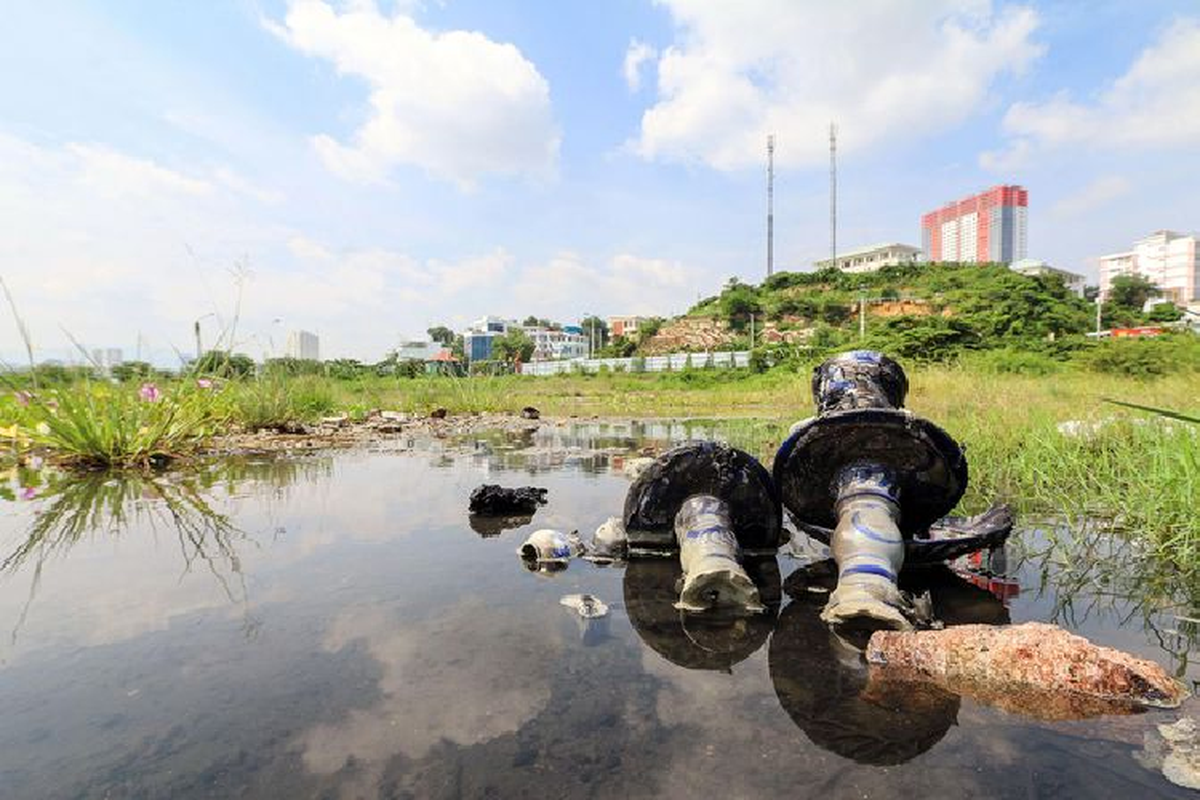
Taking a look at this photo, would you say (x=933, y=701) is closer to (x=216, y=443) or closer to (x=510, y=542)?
(x=510, y=542)

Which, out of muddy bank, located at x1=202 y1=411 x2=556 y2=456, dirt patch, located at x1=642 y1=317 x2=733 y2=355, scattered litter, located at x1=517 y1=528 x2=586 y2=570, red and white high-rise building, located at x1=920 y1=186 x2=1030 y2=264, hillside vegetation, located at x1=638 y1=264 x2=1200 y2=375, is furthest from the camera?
red and white high-rise building, located at x1=920 y1=186 x2=1030 y2=264

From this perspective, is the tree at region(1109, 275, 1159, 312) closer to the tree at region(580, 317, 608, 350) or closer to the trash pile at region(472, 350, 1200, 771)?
the tree at region(580, 317, 608, 350)

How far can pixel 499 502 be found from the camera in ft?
13.9

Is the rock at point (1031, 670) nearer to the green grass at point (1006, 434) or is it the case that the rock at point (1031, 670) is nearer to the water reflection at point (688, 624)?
the water reflection at point (688, 624)

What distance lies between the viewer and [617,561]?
318 centimetres

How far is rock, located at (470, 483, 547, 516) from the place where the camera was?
420cm

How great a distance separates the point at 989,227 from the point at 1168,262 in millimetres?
27175

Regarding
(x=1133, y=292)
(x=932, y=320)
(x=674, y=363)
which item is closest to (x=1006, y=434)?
(x=932, y=320)

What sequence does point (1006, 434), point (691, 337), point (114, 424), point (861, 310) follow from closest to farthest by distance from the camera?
point (114, 424)
point (1006, 434)
point (861, 310)
point (691, 337)

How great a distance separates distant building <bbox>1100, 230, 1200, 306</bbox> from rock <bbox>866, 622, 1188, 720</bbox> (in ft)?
403

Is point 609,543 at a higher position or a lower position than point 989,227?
lower

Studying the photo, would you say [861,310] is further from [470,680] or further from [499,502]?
[470,680]

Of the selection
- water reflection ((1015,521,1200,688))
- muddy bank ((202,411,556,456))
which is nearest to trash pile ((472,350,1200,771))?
water reflection ((1015,521,1200,688))

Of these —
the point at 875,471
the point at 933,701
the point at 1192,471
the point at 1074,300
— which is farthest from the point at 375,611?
the point at 1074,300
